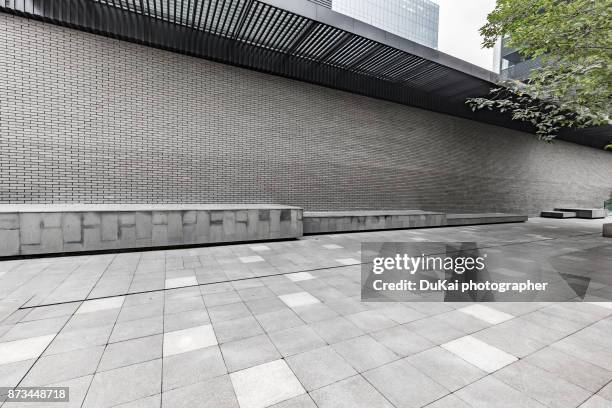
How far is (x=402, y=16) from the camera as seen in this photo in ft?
233

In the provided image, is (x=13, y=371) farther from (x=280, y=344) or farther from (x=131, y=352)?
(x=280, y=344)

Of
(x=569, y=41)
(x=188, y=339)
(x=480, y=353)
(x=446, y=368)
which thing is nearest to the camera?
(x=446, y=368)

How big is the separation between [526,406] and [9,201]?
11.5 m

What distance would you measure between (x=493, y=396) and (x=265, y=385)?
75.4 inches

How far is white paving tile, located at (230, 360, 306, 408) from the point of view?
2.10 m

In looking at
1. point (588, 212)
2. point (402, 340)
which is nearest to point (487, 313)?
point (402, 340)

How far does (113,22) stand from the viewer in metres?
8.24

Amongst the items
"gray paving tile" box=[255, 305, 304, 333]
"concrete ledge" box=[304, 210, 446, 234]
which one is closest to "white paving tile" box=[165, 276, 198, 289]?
"gray paving tile" box=[255, 305, 304, 333]

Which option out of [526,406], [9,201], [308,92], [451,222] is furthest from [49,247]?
[451,222]

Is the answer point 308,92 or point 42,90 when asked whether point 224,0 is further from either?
point 42,90

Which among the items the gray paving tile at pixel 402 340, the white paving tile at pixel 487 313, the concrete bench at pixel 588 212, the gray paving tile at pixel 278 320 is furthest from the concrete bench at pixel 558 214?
the gray paving tile at pixel 278 320

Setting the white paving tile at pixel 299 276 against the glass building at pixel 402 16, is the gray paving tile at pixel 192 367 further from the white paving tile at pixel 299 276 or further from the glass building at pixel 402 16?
the glass building at pixel 402 16

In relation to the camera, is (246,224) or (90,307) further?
(246,224)

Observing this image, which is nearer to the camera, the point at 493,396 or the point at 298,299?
the point at 493,396
